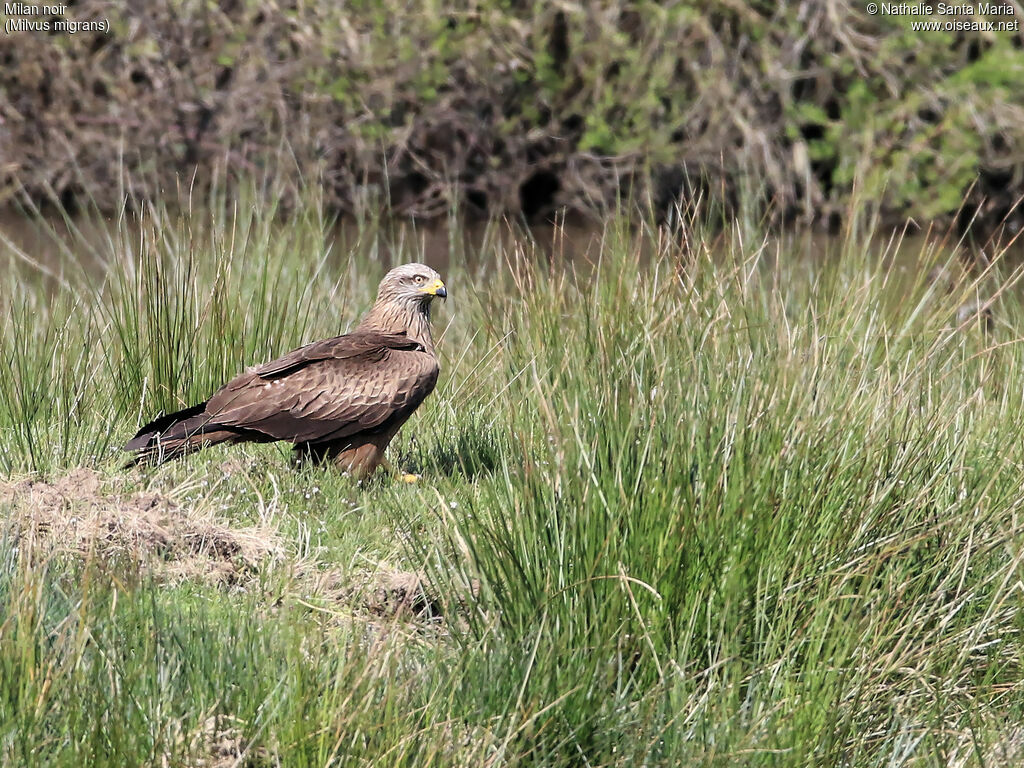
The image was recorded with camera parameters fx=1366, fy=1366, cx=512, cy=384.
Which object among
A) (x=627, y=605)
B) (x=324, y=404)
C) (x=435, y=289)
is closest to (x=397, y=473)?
(x=324, y=404)

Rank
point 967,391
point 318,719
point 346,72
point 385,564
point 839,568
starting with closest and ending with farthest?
point 318,719 → point 839,568 → point 385,564 → point 967,391 → point 346,72

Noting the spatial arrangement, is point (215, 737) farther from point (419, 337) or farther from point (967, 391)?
point (967, 391)

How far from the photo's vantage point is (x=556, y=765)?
10.7 ft

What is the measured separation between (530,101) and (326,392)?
726cm

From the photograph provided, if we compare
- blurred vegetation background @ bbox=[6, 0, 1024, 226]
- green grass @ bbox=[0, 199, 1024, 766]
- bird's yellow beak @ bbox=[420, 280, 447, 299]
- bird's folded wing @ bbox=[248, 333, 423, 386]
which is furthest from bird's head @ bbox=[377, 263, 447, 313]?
blurred vegetation background @ bbox=[6, 0, 1024, 226]

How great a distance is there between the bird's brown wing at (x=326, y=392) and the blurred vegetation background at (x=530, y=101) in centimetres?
611

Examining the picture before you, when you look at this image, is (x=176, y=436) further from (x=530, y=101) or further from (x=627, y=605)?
(x=530, y=101)

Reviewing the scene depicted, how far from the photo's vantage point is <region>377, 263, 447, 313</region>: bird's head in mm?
5992

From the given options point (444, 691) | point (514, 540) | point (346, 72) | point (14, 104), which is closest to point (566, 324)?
point (514, 540)

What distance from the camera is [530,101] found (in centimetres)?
1212

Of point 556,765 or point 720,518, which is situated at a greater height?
point 720,518

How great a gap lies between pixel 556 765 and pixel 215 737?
804 millimetres

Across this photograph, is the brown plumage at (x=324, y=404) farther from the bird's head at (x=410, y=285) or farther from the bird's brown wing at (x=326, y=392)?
the bird's head at (x=410, y=285)

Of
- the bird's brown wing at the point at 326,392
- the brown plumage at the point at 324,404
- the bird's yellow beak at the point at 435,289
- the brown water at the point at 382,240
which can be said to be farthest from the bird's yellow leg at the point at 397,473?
the brown water at the point at 382,240
